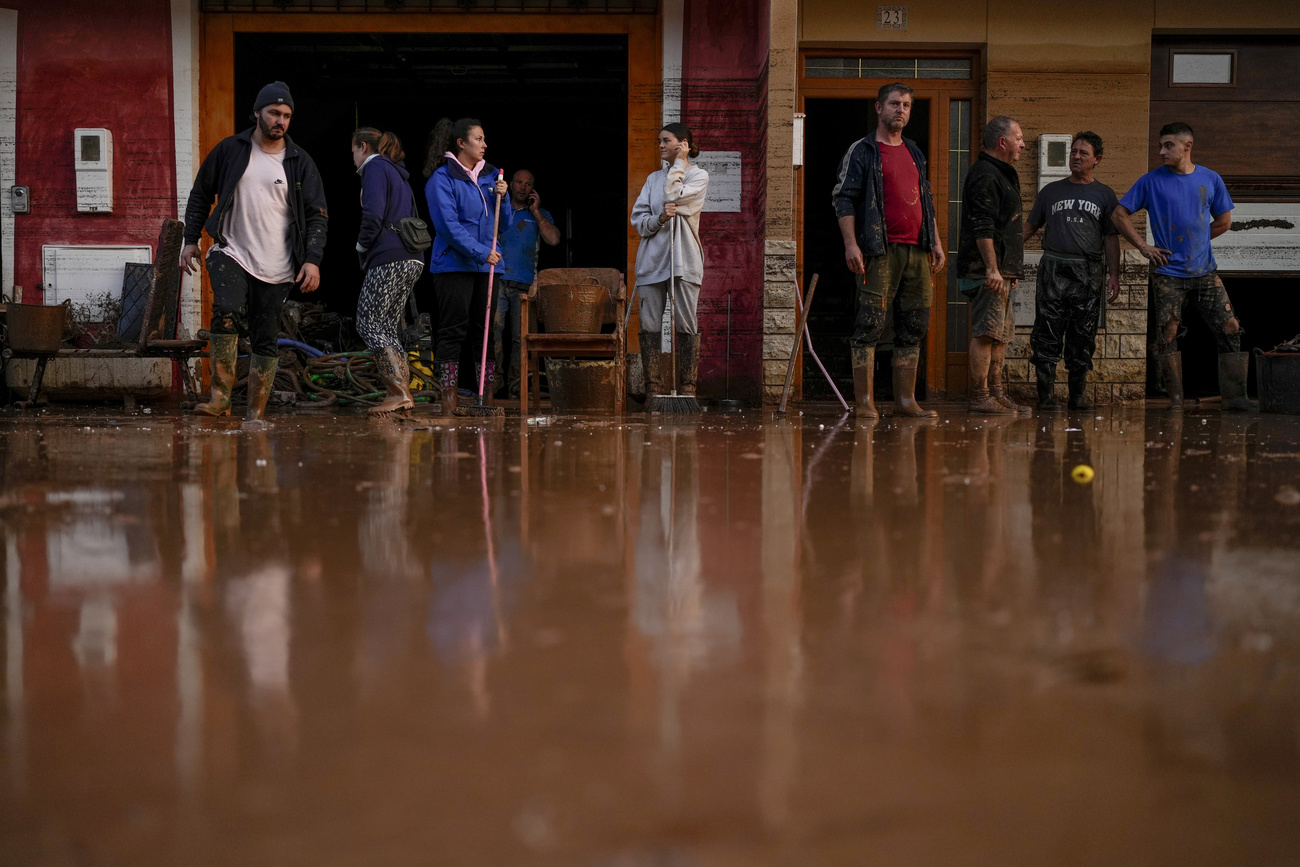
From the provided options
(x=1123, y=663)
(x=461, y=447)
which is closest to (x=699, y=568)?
(x=1123, y=663)

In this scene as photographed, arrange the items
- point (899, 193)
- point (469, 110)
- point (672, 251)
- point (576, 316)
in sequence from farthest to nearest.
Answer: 1. point (469, 110)
2. point (576, 316)
3. point (672, 251)
4. point (899, 193)

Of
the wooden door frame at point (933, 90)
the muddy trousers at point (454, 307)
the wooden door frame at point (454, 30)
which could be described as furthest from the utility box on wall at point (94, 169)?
the wooden door frame at point (933, 90)

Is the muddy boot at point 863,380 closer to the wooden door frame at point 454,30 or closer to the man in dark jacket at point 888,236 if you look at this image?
the man in dark jacket at point 888,236

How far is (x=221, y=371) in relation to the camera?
6.10 meters

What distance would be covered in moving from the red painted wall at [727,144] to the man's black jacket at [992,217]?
7.93ft

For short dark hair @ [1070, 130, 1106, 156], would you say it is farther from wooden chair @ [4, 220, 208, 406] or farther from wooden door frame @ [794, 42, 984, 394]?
wooden chair @ [4, 220, 208, 406]

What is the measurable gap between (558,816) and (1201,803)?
0.49 metres

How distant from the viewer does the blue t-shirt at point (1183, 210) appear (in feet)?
25.7

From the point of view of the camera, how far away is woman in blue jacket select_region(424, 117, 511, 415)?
716 centimetres

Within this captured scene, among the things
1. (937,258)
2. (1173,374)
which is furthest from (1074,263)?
(937,258)

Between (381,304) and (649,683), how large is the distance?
5666 millimetres

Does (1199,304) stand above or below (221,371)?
above

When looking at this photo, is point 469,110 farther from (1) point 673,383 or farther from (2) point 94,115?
(1) point 673,383

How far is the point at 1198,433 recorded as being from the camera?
17.0 ft
